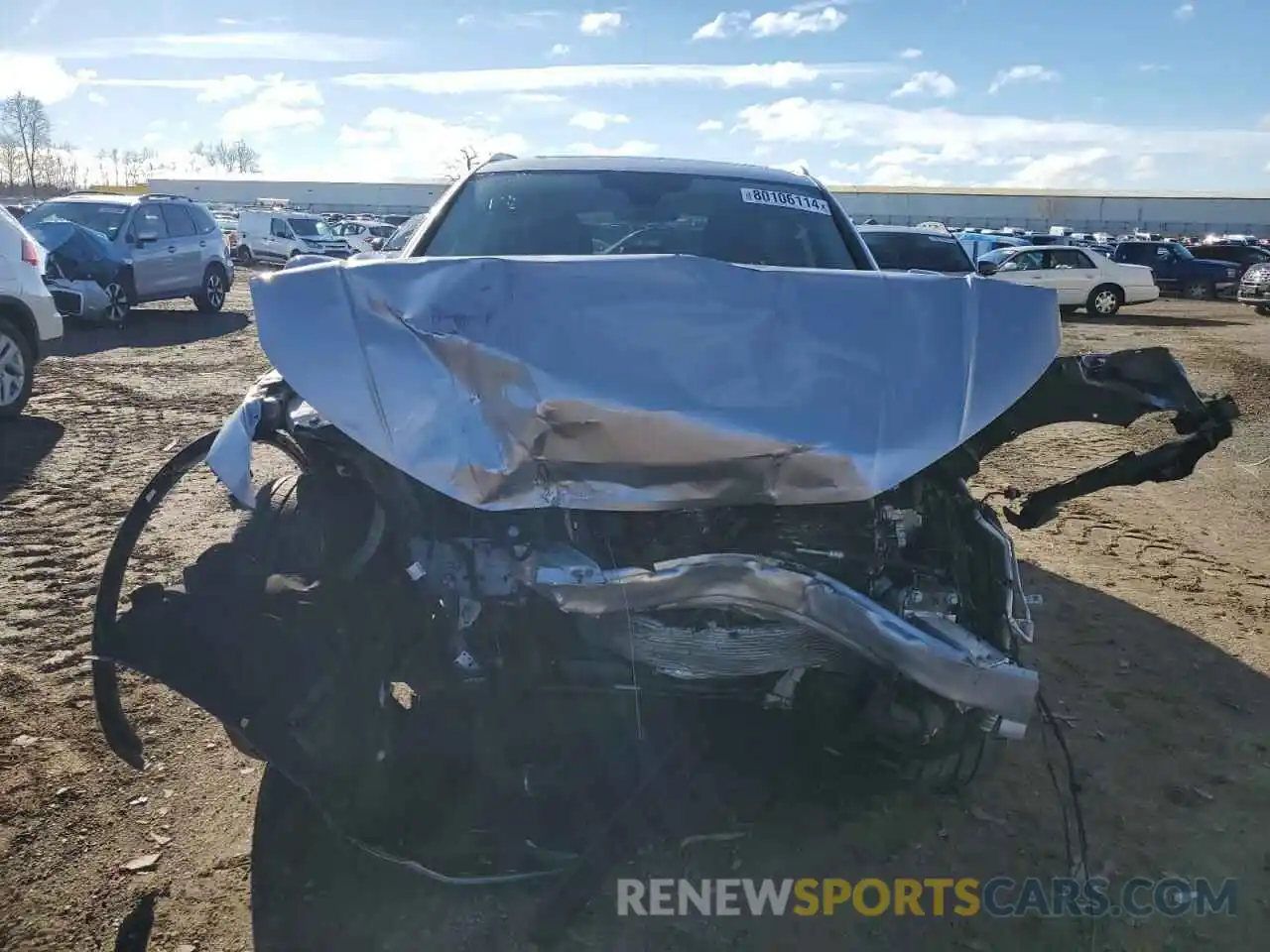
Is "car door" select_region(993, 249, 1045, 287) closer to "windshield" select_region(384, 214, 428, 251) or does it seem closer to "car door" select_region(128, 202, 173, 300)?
"car door" select_region(128, 202, 173, 300)

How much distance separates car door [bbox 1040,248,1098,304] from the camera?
74.6 ft

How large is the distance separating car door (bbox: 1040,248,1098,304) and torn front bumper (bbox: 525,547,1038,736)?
73.5 ft

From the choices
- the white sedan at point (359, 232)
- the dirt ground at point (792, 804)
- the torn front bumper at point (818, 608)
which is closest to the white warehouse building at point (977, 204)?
the white sedan at point (359, 232)

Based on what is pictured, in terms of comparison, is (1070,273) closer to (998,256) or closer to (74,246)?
(998,256)

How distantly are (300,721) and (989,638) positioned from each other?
1.77m

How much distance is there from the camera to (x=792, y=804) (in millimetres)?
3078

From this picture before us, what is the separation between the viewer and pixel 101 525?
5242mm

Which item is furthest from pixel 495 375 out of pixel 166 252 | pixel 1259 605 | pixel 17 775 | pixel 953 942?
pixel 166 252

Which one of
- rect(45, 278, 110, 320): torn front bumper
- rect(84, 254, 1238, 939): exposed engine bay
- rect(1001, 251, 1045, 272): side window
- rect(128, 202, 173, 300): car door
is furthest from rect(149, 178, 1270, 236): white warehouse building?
rect(84, 254, 1238, 939): exposed engine bay

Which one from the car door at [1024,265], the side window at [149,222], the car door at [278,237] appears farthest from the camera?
the car door at [278,237]

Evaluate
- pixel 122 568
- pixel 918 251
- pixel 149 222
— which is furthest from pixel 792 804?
pixel 149 222

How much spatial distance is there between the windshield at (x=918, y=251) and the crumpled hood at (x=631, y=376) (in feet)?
23.4

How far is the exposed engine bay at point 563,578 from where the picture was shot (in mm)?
2307

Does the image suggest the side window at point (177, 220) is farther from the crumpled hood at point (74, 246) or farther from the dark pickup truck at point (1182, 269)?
the dark pickup truck at point (1182, 269)
